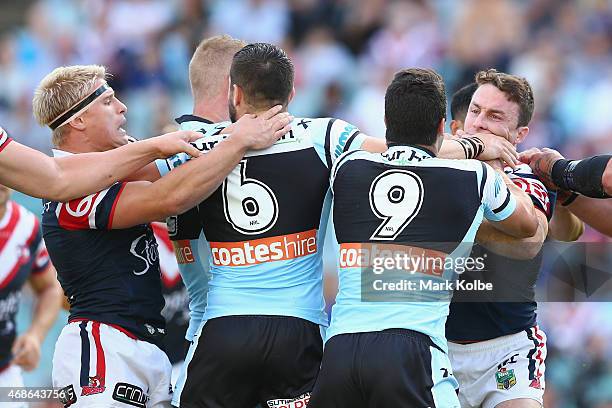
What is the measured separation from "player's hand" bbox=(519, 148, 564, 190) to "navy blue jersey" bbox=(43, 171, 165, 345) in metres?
2.47

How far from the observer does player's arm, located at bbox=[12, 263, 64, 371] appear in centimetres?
806

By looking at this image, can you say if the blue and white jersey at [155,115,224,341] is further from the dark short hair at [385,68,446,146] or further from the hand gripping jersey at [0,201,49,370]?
the hand gripping jersey at [0,201,49,370]

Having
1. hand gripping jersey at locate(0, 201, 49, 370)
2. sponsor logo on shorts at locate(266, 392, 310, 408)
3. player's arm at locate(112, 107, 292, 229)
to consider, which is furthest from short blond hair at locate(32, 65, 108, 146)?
hand gripping jersey at locate(0, 201, 49, 370)

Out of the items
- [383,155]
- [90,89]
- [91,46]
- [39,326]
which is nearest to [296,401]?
[383,155]

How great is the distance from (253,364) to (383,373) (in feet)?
2.38

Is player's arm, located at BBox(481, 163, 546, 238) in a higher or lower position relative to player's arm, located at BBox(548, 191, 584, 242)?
higher

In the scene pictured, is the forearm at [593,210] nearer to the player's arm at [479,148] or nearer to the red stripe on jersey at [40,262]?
the player's arm at [479,148]

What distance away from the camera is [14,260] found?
8148mm

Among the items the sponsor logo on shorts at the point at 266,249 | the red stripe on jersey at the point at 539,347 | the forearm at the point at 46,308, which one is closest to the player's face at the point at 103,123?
the sponsor logo on shorts at the point at 266,249

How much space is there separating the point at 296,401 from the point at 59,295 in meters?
3.90

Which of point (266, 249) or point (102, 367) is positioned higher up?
point (266, 249)

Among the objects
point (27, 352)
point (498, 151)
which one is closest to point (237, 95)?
point (498, 151)

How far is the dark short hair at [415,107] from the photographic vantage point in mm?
5168

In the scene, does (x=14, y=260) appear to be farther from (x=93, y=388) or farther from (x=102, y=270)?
(x=93, y=388)
